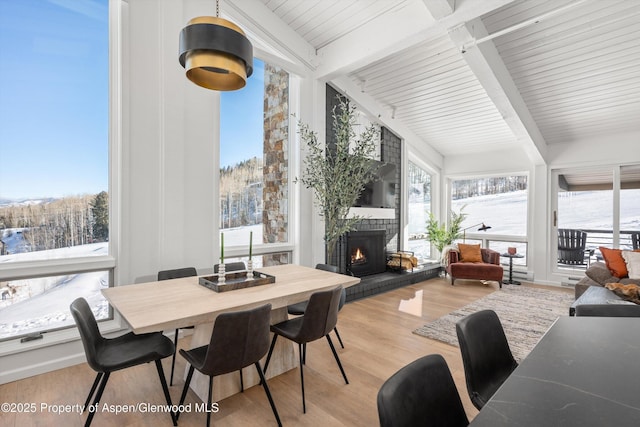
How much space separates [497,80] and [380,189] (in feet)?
7.85

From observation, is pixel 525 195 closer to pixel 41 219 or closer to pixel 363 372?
pixel 363 372

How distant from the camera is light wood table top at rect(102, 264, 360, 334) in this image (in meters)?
1.65

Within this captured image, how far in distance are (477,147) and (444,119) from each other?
1330 millimetres

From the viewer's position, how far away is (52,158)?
2.70 meters

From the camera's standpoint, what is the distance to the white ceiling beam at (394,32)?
123 inches

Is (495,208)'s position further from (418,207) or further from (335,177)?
(335,177)

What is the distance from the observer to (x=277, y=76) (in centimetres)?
440

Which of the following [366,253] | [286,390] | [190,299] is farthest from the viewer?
[366,253]

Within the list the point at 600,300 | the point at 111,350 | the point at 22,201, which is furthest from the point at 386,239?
the point at 22,201

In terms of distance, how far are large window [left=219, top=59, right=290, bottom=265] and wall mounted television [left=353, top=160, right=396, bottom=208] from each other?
1452mm

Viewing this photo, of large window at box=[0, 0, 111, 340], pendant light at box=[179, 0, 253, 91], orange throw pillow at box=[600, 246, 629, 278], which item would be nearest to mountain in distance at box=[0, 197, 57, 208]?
large window at box=[0, 0, 111, 340]

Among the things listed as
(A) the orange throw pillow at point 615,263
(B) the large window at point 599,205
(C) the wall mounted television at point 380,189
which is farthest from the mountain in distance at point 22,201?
(B) the large window at point 599,205

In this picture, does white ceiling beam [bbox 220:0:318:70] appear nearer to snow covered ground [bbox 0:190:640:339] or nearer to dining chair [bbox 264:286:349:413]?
snow covered ground [bbox 0:190:640:339]

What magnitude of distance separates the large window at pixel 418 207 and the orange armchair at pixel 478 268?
92cm
